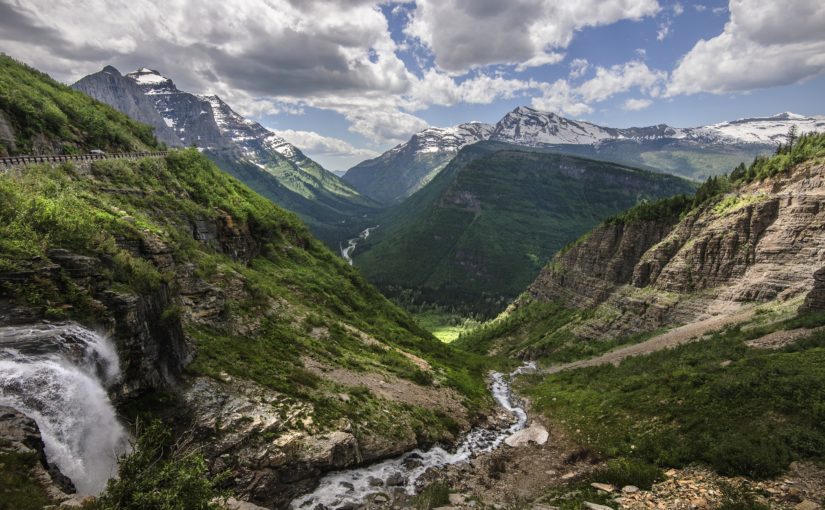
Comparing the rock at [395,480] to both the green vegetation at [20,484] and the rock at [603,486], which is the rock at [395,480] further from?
the green vegetation at [20,484]

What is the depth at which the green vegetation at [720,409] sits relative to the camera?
971 inches

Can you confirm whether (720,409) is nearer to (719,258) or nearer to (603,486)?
(603,486)

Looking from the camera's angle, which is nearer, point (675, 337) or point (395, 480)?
point (395, 480)

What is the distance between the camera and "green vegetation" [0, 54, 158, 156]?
4997cm

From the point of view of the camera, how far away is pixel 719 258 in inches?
3029

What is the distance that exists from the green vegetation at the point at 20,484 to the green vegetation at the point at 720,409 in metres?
33.1

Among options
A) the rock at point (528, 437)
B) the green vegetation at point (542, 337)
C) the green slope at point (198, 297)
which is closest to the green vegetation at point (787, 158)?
the green vegetation at point (542, 337)

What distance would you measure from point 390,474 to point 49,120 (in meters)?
65.3

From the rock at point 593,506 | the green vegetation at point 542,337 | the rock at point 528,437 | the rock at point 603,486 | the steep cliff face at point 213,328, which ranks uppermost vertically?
the steep cliff face at point 213,328

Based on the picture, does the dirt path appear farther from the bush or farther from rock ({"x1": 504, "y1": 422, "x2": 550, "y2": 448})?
the bush

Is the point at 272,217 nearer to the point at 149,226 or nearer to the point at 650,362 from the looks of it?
the point at 149,226

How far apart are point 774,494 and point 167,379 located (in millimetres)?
35186

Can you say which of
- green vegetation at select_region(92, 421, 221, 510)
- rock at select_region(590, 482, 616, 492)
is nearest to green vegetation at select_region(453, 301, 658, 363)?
rock at select_region(590, 482, 616, 492)

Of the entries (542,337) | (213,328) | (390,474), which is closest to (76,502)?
(390,474)
